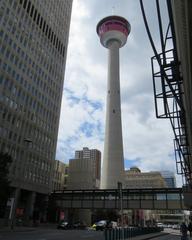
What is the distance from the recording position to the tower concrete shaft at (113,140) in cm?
10038

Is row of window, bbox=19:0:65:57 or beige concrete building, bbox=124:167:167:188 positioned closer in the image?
row of window, bbox=19:0:65:57

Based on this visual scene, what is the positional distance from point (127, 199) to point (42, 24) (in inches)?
2256

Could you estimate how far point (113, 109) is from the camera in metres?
107

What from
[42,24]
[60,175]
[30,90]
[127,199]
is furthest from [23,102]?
[60,175]

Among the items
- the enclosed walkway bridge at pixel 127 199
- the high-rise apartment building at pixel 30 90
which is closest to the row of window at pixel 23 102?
the high-rise apartment building at pixel 30 90

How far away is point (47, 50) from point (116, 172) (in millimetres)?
50206

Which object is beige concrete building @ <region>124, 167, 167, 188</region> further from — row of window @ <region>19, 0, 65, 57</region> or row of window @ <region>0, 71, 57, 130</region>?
row of window @ <region>19, 0, 65, 57</region>

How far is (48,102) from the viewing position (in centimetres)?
7881

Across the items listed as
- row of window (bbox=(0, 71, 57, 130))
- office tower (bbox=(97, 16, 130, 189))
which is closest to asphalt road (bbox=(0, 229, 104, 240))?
row of window (bbox=(0, 71, 57, 130))

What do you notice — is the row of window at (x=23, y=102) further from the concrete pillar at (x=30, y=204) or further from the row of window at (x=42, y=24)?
the row of window at (x=42, y=24)

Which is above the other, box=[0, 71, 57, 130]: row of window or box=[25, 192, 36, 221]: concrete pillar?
box=[0, 71, 57, 130]: row of window

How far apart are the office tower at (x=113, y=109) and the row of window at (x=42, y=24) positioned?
89.3ft

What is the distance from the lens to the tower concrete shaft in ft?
329

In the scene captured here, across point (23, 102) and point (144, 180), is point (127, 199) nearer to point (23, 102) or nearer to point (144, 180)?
point (23, 102)
